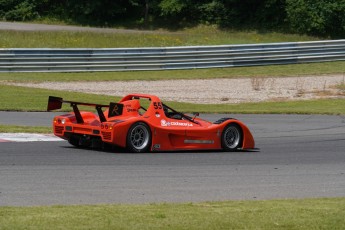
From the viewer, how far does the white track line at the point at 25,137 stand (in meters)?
15.0

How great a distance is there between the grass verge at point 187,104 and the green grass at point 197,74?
3.45 m

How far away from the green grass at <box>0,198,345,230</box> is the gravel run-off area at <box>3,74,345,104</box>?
16867 mm

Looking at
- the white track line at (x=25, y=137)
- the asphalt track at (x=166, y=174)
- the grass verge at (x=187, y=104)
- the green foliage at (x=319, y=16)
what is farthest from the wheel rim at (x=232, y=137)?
the green foliage at (x=319, y=16)

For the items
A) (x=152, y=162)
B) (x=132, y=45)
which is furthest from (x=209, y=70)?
(x=152, y=162)

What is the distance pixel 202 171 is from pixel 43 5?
40600 millimetres

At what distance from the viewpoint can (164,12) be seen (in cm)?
4775

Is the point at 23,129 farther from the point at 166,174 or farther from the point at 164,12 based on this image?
the point at 164,12

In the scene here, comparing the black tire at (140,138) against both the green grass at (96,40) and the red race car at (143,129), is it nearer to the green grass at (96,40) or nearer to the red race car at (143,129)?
the red race car at (143,129)

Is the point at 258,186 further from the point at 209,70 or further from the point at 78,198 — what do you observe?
the point at 209,70

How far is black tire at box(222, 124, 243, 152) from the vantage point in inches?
589

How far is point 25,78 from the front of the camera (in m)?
28.3

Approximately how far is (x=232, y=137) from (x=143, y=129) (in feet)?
6.79

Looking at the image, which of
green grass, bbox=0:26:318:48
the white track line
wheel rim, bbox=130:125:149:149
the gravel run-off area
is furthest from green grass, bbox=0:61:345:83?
wheel rim, bbox=130:125:149:149

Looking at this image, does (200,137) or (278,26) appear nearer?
(200,137)
